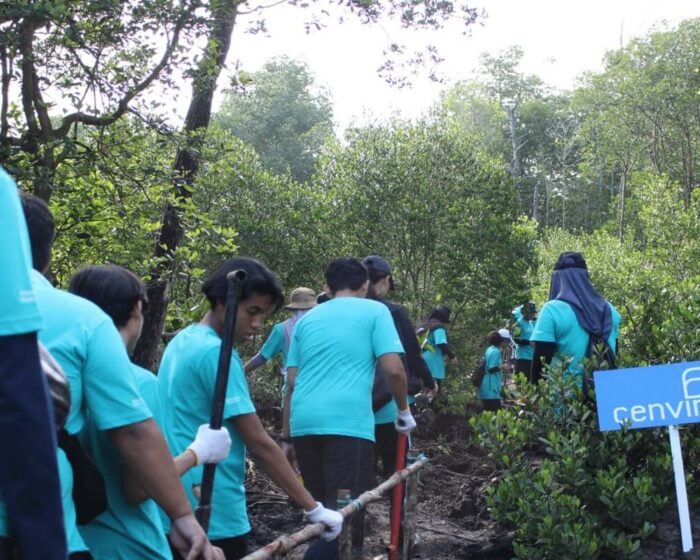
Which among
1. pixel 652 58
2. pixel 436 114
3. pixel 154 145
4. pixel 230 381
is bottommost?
pixel 230 381

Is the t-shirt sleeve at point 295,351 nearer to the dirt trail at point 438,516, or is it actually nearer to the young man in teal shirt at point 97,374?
the dirt trail at point 438,516

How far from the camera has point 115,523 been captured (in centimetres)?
255

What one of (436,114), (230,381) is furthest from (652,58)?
(230,381)

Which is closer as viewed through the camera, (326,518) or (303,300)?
(326,518)

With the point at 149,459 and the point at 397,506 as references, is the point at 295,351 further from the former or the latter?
the point at 149,459

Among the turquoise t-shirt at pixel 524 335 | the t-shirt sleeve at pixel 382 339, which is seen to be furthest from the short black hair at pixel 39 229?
the turquoise t-shirt at pixel 524 335

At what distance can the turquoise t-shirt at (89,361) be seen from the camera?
230 centimetres

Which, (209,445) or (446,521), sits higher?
(209,445)

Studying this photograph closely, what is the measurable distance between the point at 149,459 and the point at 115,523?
0.30 metres

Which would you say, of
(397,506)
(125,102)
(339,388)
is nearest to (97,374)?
(339,388)

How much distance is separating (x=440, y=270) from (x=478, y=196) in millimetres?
1429

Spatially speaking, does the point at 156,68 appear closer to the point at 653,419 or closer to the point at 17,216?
the point at 653,419

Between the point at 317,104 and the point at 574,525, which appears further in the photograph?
the point at 317,104

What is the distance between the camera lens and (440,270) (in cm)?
1591
